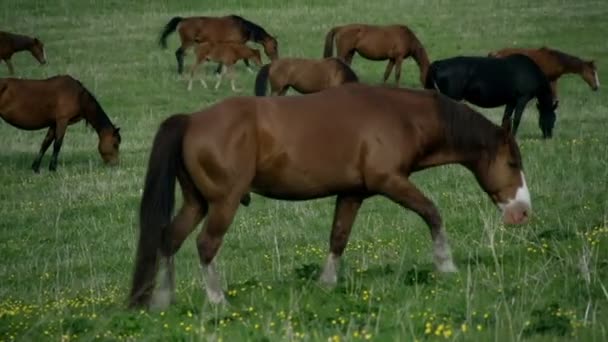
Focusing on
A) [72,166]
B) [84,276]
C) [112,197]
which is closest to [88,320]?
[84,276]

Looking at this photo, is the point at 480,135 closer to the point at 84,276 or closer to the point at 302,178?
the point at 302,178

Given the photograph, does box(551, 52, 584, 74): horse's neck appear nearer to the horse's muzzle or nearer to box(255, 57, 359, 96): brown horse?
box(255, 57, 359, 96): brown horse

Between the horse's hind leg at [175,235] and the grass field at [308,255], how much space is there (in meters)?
0.15

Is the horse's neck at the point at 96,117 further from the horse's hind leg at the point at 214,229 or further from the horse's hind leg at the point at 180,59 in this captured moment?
the horse's hind leg at the point at 214,229

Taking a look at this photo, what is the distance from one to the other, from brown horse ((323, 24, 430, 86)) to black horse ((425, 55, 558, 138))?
320 inches

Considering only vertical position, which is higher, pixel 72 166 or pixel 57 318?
pixel 57 318

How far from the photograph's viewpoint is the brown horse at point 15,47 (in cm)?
3469

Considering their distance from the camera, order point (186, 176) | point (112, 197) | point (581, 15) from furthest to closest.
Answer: point (581, 15), point (112, 197), point (186, 176)

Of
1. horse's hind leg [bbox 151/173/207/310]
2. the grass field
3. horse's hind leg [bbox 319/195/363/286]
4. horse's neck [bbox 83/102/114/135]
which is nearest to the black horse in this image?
the grass field

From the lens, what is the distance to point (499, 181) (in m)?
9.80

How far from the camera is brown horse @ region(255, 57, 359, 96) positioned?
1005 inches

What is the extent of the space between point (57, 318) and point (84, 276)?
4.20 meters

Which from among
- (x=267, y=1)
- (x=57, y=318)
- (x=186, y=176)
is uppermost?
(x=186, y=176)

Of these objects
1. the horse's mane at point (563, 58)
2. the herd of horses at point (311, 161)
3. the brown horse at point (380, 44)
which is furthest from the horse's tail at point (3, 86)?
the herd of horses at point (311, 161)
